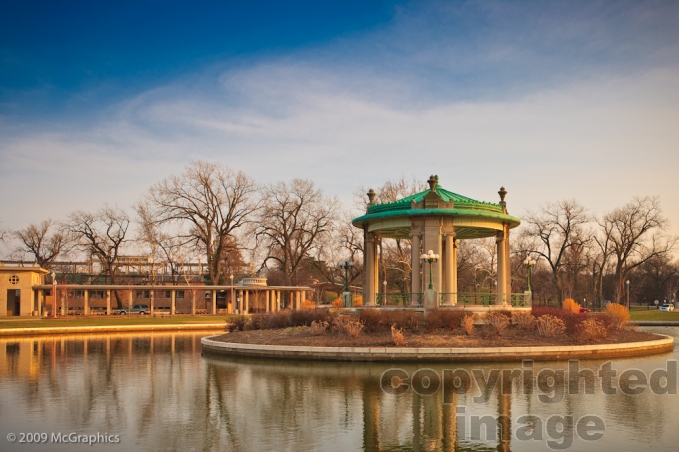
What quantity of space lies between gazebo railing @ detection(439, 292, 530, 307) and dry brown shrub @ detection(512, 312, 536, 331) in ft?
8.51

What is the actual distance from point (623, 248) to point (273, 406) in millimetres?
60240

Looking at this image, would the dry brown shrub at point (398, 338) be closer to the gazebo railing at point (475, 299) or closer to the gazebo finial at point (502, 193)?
the gazebo railing at point (475, 299)

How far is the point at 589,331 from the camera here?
24.7 meters

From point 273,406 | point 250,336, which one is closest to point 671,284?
point 250,336

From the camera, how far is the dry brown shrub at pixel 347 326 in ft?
81.1

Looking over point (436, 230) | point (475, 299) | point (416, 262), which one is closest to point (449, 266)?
point (475, 299)

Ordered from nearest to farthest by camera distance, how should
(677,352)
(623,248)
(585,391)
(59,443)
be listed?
(59,443)
(585,391)
(677,352)
(623,248)

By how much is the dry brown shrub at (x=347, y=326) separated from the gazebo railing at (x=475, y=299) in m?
5.90

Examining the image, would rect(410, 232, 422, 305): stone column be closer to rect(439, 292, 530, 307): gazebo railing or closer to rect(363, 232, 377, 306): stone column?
rect(439, 292, 530, 307): gazebo railing

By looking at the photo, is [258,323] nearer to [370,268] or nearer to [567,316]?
[370,268]

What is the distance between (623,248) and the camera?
66.2 m

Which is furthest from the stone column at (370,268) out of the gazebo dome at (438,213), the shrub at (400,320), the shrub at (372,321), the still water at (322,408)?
the still water at (322,408)

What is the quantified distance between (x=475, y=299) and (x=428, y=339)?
855 cm

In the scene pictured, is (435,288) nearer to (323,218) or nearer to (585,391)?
(585,391)
